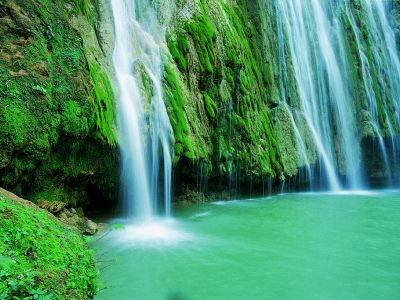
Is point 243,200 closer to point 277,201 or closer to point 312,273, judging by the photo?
point 277,201

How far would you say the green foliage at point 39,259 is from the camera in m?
2.92

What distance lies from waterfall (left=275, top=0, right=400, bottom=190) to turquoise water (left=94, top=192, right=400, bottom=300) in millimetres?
7743

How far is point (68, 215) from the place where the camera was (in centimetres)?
669

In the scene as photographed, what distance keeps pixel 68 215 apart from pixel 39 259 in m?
3.36

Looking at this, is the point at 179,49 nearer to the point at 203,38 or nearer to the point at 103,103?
the point at 203,38

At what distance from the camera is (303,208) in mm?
11516

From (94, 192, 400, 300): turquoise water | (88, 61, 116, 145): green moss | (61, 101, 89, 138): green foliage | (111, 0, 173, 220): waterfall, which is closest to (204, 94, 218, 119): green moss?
(111, 0, 173, 220): waterfall

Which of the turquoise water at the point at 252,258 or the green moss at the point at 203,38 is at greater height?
the green moss at the point at 203,38

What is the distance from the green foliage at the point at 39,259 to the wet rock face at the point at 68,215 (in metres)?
1.67

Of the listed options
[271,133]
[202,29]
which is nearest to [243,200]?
[271,133]

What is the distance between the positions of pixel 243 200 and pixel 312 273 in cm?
755

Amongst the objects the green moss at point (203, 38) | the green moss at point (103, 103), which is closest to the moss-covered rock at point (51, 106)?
the green moss at point (103, 103)

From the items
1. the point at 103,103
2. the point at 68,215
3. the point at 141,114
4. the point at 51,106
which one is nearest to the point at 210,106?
the point at 141,114

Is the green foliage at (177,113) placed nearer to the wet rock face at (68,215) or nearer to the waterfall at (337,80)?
the wet rock face at (68,215)
